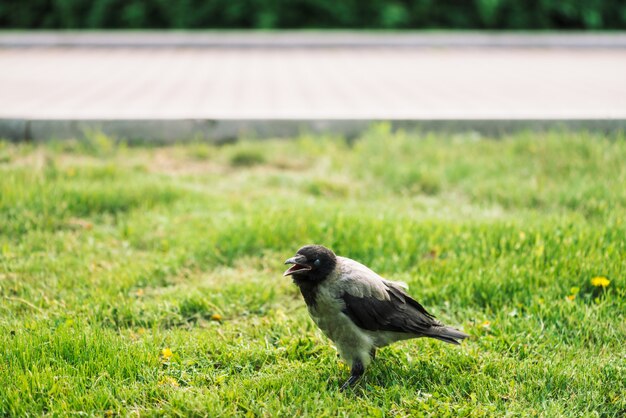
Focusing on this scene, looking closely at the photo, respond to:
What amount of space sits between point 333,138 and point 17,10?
1028 centimetres

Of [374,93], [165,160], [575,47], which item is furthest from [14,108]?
[575,47]

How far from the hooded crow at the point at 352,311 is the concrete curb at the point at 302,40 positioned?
9875mm

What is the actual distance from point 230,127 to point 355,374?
4.34 m

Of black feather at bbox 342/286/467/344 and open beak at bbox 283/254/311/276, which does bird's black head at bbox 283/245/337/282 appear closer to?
open beak at bbox 283/254/311/276

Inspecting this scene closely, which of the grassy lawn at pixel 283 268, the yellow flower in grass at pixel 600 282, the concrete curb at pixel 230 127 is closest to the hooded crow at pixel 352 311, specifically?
the grassy lawn at pixel 283 268

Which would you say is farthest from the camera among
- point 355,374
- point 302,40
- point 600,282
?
point 302,40

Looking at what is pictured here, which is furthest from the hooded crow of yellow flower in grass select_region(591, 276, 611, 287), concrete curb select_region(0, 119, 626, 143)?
concrete curb select_region(0, 119, 626, 143)

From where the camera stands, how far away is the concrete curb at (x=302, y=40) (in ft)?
42.0

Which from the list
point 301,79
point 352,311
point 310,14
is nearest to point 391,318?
point 352,311

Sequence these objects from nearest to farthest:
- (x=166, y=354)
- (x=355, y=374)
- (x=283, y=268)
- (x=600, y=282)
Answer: (x=355, y=374) → (x=166, y=354) → (x=600, y=282) → (x=283, y=268)

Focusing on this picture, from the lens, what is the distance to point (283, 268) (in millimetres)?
4883

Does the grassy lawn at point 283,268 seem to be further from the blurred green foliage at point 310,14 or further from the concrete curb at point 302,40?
the blurred green foliage at point 310,14

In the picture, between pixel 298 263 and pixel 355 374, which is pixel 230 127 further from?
pixel 355 374

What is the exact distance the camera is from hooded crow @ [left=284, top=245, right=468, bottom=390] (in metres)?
3.56
